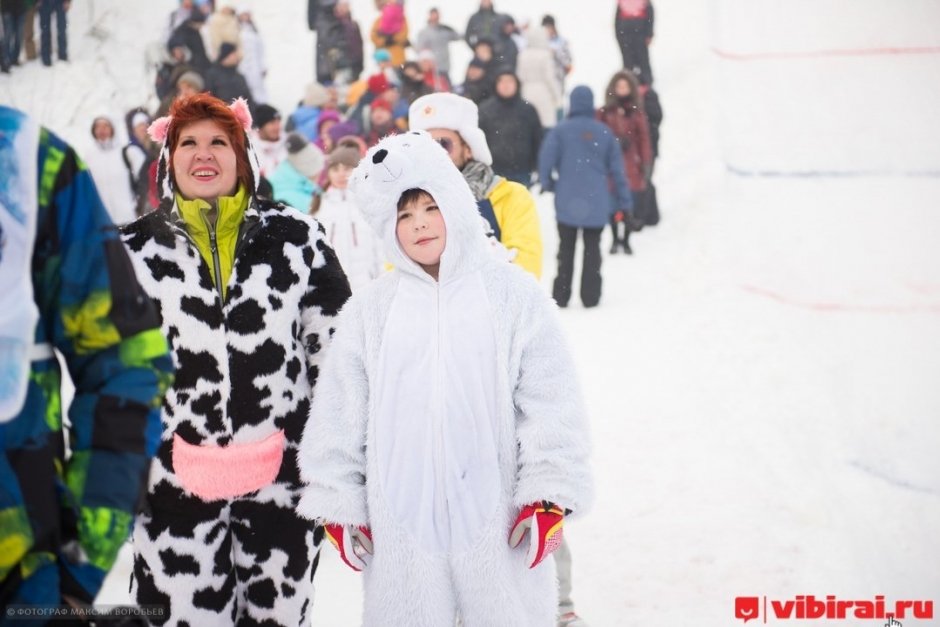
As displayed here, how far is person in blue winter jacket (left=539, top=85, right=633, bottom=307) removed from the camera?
29.6 ft

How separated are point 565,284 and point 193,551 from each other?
22.0 feet

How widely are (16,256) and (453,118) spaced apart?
2.39 m

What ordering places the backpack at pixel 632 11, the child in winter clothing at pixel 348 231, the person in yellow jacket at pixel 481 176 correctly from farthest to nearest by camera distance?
the backpack at pixel 632 11 < the child in winter clothing at pixel 348 231 < the person in yellow jacket at pixel 481 176

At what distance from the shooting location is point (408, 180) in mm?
2756

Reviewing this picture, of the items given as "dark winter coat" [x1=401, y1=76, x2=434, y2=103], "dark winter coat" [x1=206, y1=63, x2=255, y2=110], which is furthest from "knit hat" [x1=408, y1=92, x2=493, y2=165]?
"dark winter coat" [x1=206, y1=63, x2=255, y2=110]

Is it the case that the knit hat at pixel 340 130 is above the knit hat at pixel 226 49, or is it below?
below

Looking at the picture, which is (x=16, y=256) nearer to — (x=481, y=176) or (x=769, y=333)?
(x=481, y=176)

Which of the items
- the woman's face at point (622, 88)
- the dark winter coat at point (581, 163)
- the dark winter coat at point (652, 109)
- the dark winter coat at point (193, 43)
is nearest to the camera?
the dark winter coat at point (581, 163)

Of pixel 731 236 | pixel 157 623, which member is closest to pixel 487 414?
pixel 157 623

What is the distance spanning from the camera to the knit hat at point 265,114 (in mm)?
8422

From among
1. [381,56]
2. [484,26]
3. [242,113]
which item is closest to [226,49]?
[381,56]

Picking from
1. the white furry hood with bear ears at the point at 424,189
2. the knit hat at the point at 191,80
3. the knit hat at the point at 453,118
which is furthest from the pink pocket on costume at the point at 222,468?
the knit hat at the point at 191,80

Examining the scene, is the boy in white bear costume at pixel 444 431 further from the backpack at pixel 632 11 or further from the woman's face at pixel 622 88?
the backpack at pixel 632 11
